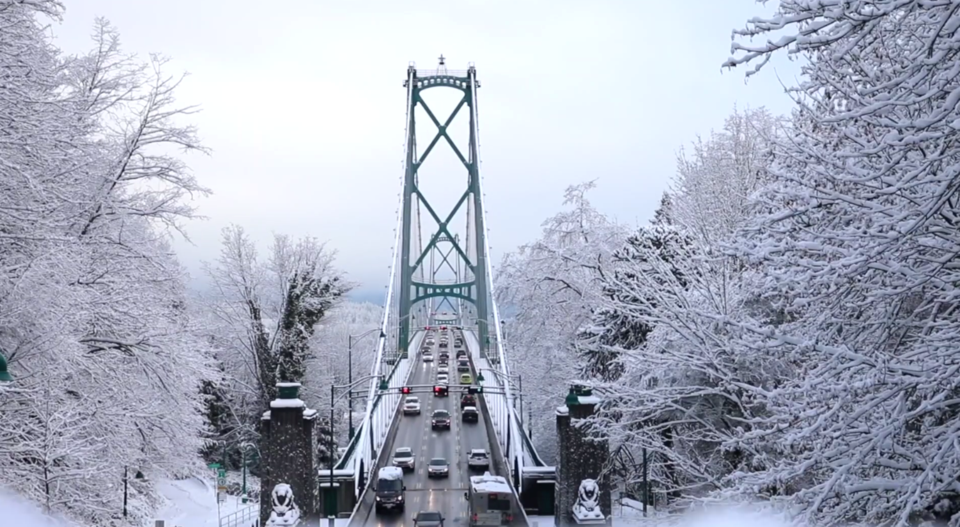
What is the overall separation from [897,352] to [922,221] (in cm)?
223

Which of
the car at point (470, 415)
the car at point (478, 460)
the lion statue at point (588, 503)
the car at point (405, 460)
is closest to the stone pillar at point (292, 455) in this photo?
the lion statue at point (588, 503)

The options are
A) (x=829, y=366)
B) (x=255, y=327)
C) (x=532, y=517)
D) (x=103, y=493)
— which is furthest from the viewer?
(x=255, y=327)

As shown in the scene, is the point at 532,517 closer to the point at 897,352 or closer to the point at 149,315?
the point at 149,315

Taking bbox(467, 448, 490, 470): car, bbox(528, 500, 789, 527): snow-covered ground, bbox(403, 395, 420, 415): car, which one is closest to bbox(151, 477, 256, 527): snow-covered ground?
bbox(467, 448, 490, 470): car

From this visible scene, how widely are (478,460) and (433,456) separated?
3.50 metres

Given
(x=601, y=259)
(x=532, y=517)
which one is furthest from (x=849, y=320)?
(x=601, y=259)

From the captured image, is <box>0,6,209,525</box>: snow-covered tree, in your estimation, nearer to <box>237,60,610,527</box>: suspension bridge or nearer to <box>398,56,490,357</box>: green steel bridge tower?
<box>237,60,610,527</box>: suspension bridge

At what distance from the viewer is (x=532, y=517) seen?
23.8 meters

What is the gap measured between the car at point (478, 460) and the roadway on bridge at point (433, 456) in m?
0.26

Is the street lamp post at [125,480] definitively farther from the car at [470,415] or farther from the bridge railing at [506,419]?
the car at [470,415]

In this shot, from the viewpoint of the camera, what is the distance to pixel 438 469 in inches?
1154

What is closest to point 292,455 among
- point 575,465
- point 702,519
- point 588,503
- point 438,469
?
point 575,465

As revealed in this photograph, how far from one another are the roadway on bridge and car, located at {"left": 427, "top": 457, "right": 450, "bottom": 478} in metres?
0.16

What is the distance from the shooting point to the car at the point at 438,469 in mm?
29328
